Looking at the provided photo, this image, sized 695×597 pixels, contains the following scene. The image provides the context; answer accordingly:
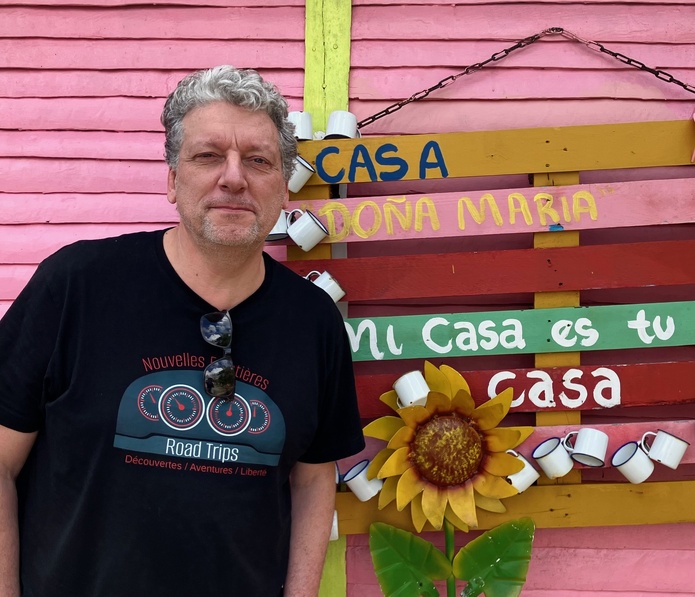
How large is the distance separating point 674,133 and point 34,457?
1.91 metres

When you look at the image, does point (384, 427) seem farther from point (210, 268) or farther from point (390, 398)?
point (210, 268)

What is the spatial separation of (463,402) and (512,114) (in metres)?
0.93

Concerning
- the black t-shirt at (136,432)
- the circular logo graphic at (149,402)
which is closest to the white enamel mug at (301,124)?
the black t-shirt at (136,432)

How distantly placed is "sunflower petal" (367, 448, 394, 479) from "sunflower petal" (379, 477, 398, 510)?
0.04 metres

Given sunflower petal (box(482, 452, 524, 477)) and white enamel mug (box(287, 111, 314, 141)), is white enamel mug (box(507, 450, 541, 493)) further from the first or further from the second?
white enamel mug (box(287, 111, 314, 141))

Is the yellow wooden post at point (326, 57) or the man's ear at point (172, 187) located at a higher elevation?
the yellow wooden post at point (326, 57)

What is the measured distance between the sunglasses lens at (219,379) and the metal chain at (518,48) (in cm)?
102

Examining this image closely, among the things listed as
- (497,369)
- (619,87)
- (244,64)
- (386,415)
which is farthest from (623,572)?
(244,64)

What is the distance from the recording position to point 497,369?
212 centimetres

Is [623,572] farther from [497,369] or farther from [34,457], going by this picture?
[34,457]

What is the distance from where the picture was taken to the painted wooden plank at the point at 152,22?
2.18 m

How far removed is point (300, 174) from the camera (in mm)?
1986

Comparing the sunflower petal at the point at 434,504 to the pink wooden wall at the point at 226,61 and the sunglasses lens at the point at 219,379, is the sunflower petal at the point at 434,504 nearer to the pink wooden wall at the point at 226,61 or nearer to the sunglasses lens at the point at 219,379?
the sunglasses lens at the point at 219,379

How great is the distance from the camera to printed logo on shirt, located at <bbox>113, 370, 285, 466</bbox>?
54.0 inches
